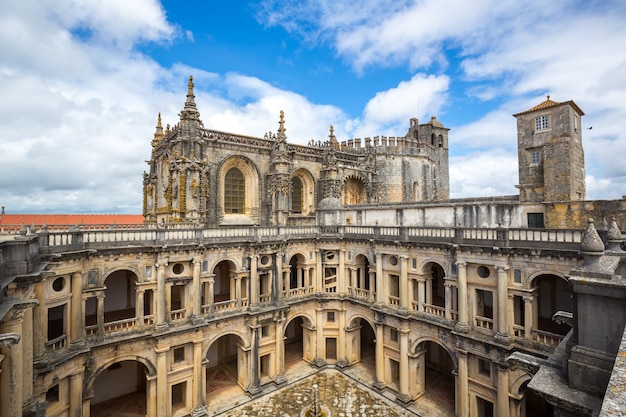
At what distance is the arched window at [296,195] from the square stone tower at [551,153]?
67.9ft

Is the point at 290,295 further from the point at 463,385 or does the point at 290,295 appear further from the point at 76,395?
the point at 76,395

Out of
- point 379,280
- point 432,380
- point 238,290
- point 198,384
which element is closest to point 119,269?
point 238,290

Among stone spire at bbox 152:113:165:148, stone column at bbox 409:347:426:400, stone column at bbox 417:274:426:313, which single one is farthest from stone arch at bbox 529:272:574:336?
stone spire at bbox 152:113:165:148

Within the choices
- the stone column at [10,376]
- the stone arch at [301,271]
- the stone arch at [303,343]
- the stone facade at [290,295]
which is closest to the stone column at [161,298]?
the stone facade at [290,295]

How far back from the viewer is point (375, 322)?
2619 centimetres

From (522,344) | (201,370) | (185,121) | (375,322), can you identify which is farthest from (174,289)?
(522,344)

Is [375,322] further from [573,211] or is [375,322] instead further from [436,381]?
[573,211]

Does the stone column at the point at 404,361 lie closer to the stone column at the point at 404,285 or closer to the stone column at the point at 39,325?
the stone column at the point at 404,285

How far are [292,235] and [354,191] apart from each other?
561 inches

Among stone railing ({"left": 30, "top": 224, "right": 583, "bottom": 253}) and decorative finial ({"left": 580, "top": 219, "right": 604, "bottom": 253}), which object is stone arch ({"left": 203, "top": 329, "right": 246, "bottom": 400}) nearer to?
stone railing ({"left": 30, "top": 224, "right": 583, "bottom": 253})

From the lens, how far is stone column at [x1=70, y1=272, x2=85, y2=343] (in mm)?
17922

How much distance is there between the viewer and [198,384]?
22656 millimetres

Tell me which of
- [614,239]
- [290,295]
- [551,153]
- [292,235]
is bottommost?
[290,295]

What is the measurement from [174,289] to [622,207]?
32146 millimetres
